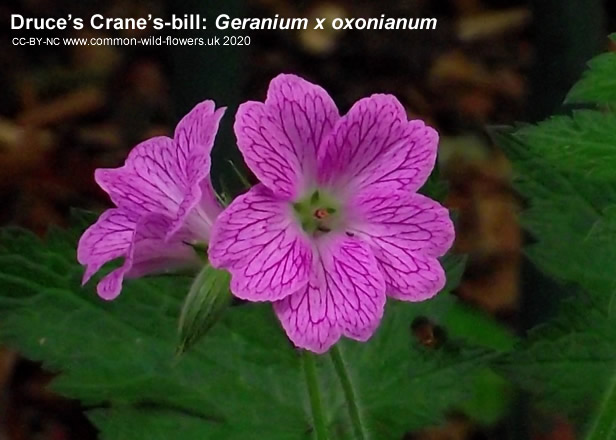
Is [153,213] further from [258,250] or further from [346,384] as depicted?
[346,384]

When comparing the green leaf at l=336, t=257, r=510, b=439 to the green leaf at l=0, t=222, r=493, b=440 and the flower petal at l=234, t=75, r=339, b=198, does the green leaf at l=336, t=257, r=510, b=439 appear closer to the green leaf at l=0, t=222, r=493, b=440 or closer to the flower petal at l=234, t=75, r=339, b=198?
the green leaf at l=0, t=222, r=493, b=440

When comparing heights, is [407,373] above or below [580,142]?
below

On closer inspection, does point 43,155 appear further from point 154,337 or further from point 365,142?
point 365,142

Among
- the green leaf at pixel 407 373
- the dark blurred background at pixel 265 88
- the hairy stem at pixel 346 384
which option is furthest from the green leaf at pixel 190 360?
the dark blurred background at pixel 265 88

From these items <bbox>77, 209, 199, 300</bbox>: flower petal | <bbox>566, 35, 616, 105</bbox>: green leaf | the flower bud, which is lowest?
the flower bud

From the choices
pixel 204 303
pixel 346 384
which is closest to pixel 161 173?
pixel 204 303

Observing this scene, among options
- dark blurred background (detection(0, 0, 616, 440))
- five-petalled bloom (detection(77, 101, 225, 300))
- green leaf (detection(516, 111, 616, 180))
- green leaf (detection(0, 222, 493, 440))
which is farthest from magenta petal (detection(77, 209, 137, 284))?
dark blurred background (detection(0, 0, 616, 440))

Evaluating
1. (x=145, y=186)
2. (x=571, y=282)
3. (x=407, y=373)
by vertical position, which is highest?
(x=145, y=186)
